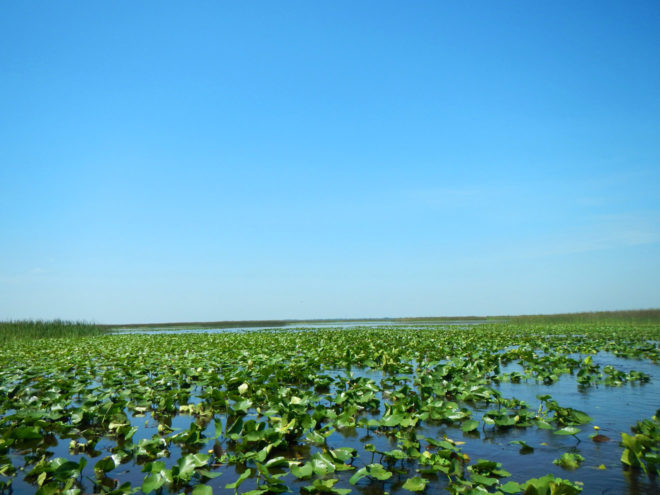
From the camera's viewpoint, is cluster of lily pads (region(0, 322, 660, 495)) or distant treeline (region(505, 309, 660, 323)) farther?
distant treeline (region(505, 309, 660, 323))

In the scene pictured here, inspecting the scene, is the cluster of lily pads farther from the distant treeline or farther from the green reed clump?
the distant treeline

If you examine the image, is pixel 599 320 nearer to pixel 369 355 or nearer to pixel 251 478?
pixel 369 355

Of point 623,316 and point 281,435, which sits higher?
point 281,435

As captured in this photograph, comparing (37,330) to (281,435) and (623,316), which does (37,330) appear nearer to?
(281,435)

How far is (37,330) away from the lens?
82.4ft

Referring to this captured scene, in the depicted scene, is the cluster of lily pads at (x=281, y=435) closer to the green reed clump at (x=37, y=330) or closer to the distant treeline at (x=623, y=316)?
the green reed clump at (x=37, y=330)

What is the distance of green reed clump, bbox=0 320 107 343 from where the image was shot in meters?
23.5

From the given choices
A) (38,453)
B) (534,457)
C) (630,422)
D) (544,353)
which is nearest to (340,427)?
(534,457)

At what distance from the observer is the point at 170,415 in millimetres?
5906

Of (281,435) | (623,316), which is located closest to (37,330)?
(281,435)

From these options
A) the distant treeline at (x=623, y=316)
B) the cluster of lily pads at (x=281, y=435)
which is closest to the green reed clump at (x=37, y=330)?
the cluster of lily pads at (x=281, y=435)

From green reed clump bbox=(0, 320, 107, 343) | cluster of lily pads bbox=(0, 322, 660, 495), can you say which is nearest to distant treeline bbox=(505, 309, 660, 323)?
cluster of lily pads bbox=(0, 322, 660, 495)

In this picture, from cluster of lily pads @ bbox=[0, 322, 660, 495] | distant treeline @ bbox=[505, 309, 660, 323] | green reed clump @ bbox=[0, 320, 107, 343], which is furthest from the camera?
distant treeline @ bbox=[505, 309, 660, 323]

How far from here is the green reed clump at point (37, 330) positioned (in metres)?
23.5
